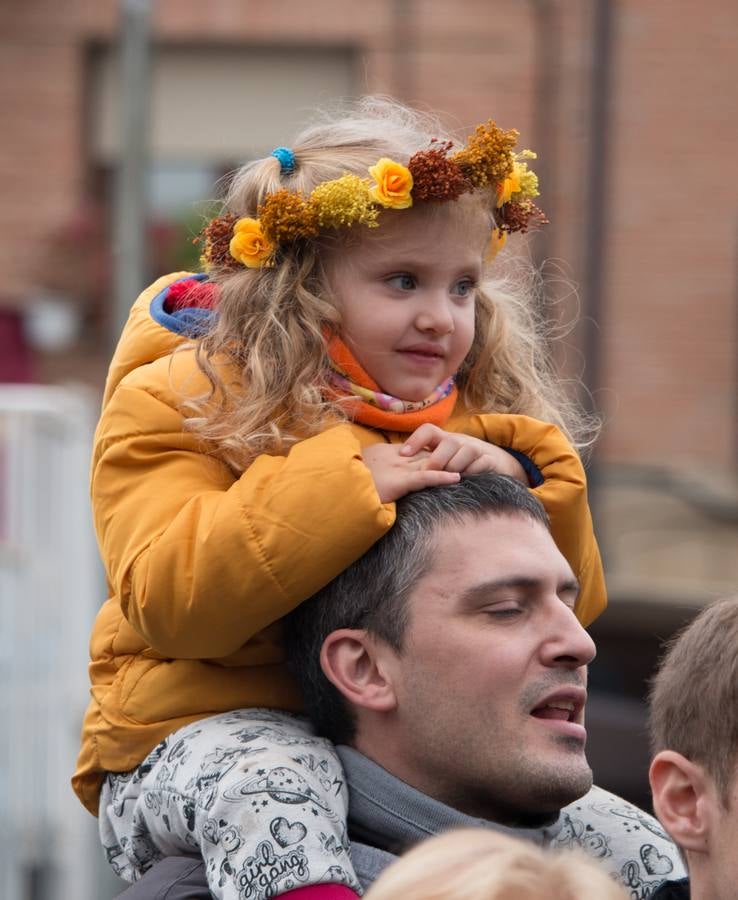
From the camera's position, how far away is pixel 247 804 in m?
2.21

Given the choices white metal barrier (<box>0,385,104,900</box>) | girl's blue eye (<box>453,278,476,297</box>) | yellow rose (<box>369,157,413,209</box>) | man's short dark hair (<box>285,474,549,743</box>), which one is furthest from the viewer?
white metal barrier (<box>0,385,104,900</box>)

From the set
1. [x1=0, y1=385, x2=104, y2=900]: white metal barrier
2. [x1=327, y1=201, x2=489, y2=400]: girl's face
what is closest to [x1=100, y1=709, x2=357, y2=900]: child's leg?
[x1=327, y1=201, x2=489, y2=400]: girl's face

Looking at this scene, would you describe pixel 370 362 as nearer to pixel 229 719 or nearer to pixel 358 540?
pixel 358 540

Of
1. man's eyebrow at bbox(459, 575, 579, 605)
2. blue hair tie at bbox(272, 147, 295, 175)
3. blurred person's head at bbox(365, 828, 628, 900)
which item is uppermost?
blue hair tie at bbox(272, 147, 295, 175)

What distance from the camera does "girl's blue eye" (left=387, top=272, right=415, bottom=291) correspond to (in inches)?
98.9

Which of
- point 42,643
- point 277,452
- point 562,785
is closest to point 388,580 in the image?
point 277,452

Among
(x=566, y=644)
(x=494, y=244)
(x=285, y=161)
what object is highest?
(x=285, y=161)

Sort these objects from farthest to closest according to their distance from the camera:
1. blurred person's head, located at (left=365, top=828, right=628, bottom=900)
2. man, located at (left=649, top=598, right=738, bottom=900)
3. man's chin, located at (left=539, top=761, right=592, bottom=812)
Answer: man's chin, located at (left=539, top=761, right=592, bottom=812) → man, located at (left=649, top=598, right=738, bottom=900) → blurred person's head, located at (left=365, top=828, right=628, bottom=900)

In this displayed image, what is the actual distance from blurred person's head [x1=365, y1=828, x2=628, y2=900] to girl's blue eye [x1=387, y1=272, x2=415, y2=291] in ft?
3.26

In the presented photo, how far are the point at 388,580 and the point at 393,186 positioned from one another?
21.8 inches

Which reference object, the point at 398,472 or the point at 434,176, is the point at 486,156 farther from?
the point at 398,472

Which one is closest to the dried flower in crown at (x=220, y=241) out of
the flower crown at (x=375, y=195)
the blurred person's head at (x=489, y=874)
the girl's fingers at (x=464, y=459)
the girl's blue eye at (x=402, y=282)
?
the flower crown at (x=375, y=195)

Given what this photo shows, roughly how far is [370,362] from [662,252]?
42.1 feet

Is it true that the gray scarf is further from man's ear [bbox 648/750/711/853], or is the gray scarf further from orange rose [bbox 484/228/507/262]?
orange rose [bbox 484/228/507/262]
